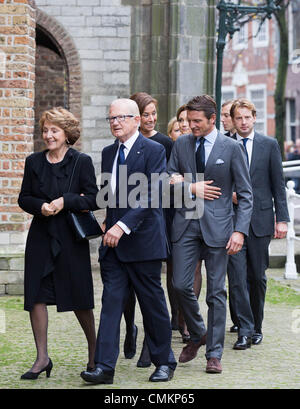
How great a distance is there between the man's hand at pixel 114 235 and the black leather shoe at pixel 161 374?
85 centimetres

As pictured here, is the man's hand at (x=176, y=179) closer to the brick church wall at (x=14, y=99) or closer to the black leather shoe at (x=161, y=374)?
the black leather shoe at (x=161, y=374)

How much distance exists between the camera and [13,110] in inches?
430

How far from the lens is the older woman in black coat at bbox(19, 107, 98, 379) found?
22.8 feet

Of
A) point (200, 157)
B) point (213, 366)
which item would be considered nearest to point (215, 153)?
point (200, 157)

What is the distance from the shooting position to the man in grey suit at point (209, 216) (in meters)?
7.30

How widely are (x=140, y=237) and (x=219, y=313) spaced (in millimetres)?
889

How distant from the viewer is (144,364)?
24.5 feet

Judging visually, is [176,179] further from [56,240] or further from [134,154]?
[56,240]

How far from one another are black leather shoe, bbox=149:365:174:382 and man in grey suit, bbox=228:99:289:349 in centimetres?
162

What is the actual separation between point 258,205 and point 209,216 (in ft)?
4.38

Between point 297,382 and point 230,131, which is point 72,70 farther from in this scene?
point 297,382

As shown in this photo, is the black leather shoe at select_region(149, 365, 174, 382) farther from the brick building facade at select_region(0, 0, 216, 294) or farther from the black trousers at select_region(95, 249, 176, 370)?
the brick building facade at select_region(0, 0, 216, 294)

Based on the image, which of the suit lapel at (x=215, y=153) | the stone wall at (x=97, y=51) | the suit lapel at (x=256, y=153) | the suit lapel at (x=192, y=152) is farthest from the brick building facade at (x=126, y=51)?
the suit lapel at (x=215, y=153)

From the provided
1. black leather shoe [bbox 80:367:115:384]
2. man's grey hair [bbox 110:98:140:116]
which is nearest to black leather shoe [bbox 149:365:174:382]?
black leather shoe [bbox 80:367:115:384]
